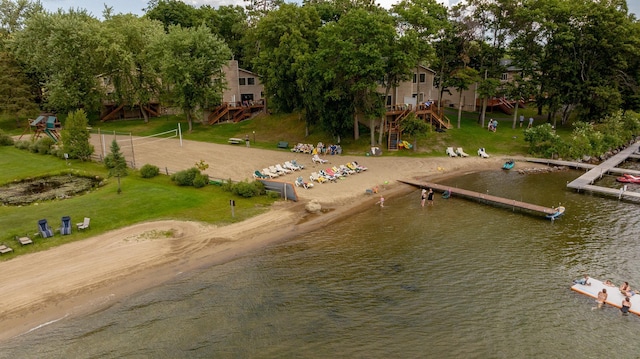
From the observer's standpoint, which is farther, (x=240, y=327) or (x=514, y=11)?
(x=514, y=11)

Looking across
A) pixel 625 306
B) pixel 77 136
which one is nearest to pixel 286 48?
pixel 77 136

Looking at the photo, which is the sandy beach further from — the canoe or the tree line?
the canoe

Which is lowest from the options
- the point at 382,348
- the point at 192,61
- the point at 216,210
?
the point at 382,348

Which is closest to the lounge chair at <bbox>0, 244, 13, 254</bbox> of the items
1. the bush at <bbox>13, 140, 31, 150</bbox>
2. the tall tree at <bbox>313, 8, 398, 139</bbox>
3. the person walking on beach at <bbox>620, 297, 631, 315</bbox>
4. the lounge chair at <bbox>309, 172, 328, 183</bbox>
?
the lounge chair at <bbox>309, 172, 328, 183</bbox>

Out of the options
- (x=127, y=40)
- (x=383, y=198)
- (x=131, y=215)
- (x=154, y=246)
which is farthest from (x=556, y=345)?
(x=127, y=40)

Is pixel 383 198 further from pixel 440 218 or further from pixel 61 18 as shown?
pixel 61 18

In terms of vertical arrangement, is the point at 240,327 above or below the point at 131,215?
below
